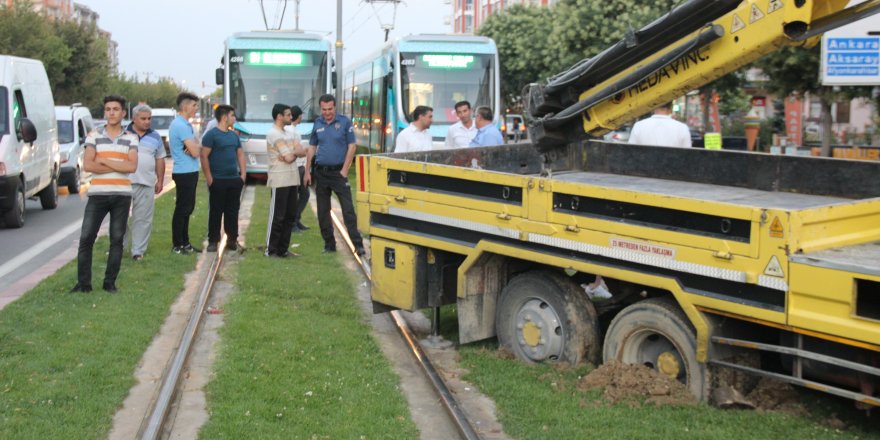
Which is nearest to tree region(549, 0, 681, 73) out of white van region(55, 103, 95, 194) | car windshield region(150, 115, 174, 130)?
white van region(55, 103, 95, 194)

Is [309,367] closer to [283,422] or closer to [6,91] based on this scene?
[283,422]

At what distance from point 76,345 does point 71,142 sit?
56.7 feet

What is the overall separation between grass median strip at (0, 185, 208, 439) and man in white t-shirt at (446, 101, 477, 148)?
3398 millimetres

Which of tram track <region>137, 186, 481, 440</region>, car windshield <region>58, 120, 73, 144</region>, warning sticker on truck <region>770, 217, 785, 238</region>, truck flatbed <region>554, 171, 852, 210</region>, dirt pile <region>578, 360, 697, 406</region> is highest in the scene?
car windshield <region>58, 120, 73, 144</region>

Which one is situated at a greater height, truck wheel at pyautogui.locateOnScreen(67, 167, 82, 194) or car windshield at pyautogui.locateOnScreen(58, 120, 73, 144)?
car windshield at pyautogui.locateOnScreen(58, 120, 73, 144)

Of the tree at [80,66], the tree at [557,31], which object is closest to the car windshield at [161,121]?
the tree at [80,66]

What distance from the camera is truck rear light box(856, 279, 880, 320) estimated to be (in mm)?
5309

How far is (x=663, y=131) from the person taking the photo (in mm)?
9797

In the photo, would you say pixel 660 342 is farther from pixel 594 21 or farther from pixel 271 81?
pixel 594 21

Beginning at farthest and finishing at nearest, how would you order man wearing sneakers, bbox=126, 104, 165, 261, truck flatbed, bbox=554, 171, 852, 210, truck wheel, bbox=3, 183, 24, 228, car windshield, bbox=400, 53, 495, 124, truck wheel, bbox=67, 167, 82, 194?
1. truck wheel, bbox=67, 167, 82, 194
2. car windshield, bbox=400, 53, 495, 124
3. truck wheel, bbox=3, 183, 24, 228
4. man wearing sneakers, bbox=126, 104, 165, 261
5. truck flatbed, bbox=554, 171, 852, 210

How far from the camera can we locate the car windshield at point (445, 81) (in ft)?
76.9

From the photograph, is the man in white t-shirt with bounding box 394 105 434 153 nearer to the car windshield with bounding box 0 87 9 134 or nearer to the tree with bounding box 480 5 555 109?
the car windshield with bounding box 0 87 9 134

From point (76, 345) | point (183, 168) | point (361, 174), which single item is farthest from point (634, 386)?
point (183, 168)

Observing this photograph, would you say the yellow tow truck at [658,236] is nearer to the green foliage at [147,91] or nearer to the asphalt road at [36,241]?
the asphalt road at [36,241]
